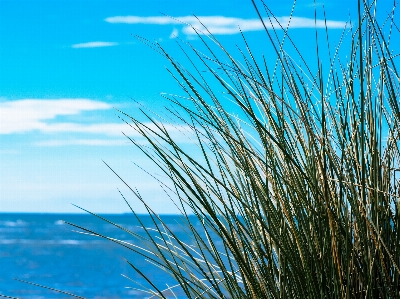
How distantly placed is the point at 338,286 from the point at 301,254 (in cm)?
8

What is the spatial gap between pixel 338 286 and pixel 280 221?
0.15 metres

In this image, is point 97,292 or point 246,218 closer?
point 246,218

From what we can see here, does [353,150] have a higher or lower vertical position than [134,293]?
higher

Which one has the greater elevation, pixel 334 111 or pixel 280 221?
pixel 334 111

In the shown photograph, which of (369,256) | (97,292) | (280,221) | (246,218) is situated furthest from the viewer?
(97,292)

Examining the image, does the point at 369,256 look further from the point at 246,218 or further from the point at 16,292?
the point at 16,292

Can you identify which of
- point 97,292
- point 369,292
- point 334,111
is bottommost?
point 97,292

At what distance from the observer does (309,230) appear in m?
→ 1.00

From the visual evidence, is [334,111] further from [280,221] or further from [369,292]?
[369,292]

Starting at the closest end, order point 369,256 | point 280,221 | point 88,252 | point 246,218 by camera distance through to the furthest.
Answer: point 369,256, point 280,221, point 246,218, point 88,252

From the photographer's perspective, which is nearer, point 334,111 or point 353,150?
point 353,150

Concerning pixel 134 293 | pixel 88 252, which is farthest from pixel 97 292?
pixel 88 252

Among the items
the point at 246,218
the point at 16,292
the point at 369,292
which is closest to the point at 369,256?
the point at 369,292

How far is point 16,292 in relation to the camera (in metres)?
11.8
